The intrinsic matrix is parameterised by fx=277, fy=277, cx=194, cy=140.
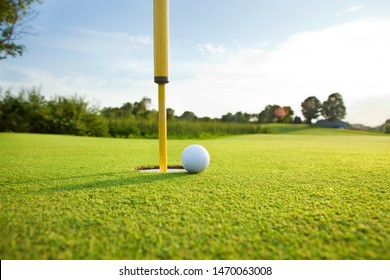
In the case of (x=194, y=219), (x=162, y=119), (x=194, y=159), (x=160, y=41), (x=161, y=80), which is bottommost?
(x=194, y=219)

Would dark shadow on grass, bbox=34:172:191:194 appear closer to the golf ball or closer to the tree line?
the golf ball

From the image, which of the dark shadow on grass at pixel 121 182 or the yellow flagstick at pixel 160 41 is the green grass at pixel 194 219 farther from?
the yellow flagstick at pixel 160 41

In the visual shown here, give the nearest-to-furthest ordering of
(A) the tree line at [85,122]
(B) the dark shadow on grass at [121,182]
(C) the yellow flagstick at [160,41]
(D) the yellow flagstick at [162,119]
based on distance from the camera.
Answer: (B) the dark shadow on grass at [121,182] → (C) the yellow flagstick at [160,41] → (D) the yellow flagstick at [162,119] → (A) the tree line at [85,122]

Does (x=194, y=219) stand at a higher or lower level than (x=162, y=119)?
lower

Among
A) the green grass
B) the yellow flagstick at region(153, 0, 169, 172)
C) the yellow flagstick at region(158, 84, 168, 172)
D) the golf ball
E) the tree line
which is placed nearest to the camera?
the green grass

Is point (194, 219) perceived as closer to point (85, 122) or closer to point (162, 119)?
point (162, 119)

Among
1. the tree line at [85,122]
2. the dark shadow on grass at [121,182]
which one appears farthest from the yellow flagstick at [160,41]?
the tree line at [85,122]

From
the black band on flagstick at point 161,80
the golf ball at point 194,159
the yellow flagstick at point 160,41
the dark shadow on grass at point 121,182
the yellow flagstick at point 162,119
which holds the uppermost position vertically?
the yellow flagstick at point 160,41

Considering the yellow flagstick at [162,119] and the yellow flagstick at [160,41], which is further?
the yellow flagstick at [162,119]

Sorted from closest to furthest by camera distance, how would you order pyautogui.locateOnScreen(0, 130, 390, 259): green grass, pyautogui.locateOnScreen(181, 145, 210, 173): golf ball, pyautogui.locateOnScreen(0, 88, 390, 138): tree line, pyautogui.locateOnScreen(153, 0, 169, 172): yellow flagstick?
pyautogui.locateOnScreen(0, 130, 390, 259): green grass < pyautogui.locateOnScreen(153, 0, 169, 172): yellow flagstick < pyautogui.locateOnScreen(181, 145, 210, 173): golf ball < pyautogui.locateOnScreen(0, 88, 390, 138): tree line

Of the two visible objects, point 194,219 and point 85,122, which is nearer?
point 194,219

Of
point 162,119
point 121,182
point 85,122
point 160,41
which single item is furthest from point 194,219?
point 85,122

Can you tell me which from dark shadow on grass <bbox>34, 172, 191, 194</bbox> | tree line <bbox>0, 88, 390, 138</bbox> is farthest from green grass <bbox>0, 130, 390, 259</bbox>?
tree line <bbox>0, 88, 390, 138</bbox>

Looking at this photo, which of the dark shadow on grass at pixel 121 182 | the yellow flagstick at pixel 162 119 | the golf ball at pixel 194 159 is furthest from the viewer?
the golf ball at pixel 194 159
